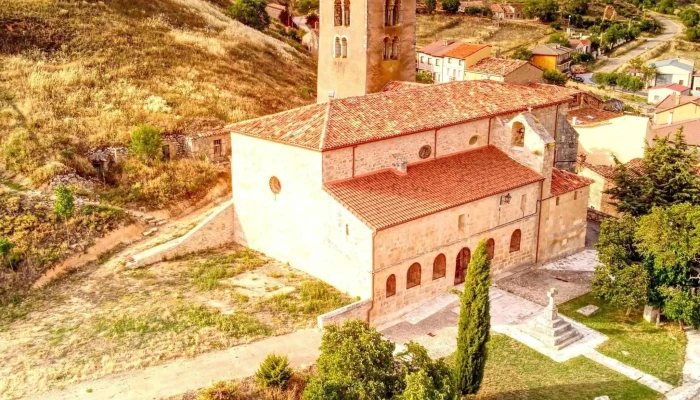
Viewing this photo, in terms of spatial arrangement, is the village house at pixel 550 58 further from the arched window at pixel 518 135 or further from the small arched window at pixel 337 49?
the arched window at pixel 518 135

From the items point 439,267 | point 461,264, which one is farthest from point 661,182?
point 439,267

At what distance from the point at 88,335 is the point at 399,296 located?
A: 1034cm

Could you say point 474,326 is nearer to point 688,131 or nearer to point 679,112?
point 688,131

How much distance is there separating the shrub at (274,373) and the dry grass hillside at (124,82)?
48.3 feet

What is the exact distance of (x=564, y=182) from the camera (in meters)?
28.8

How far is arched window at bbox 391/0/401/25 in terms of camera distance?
105 feet

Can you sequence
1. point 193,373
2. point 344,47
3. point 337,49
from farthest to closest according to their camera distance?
point 337,49
point 344,47
point 193,373

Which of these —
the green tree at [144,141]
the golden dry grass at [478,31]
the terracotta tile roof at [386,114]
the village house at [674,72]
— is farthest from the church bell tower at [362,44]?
the golden dry grass at [478,31]

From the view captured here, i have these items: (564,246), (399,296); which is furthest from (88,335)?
(564,246)

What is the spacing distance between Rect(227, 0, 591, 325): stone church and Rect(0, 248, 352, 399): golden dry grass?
1.63 m

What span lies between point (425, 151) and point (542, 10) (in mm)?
90585

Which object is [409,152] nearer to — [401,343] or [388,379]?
[401,343]

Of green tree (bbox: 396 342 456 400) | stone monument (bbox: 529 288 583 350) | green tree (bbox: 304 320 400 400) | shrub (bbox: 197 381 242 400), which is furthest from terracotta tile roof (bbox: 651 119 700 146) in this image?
shrub (bbox: 197 381 242 400)

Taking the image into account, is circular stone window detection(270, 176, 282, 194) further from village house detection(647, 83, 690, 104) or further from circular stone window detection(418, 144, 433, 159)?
village house detection(647, 83, 690, 104)
